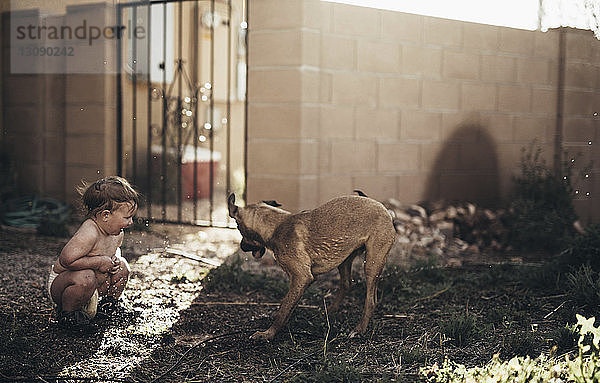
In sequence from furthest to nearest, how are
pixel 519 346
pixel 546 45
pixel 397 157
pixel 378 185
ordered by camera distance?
pixel 546 45 < pixel 397 157 < pixel 378 185 < pixel 519 346

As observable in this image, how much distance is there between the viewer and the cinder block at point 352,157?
5.25 m

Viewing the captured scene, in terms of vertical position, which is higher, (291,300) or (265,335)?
(291,300)

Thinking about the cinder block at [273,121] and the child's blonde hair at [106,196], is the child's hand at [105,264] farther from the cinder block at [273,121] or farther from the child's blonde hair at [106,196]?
the cinder block at [273,121]

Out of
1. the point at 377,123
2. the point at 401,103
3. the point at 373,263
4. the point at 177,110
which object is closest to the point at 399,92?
the point at 401,103

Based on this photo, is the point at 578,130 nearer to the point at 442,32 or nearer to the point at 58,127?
the point at 442,32

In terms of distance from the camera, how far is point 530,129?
20.4 feet

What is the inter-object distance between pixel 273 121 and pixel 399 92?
1.41 metres

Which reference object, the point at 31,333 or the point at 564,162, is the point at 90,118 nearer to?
the point at 31,333

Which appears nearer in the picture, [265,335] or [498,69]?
[265,335]

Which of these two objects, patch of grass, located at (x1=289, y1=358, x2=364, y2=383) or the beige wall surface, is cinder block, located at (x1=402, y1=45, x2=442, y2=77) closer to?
the beige wall surface

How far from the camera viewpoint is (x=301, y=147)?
487 cm

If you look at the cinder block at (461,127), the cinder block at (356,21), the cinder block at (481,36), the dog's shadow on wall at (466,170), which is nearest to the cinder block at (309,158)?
the cinder block at (356,21)

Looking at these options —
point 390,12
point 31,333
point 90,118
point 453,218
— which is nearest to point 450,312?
→ point 31,333

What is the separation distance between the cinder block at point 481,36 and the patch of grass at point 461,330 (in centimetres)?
393
